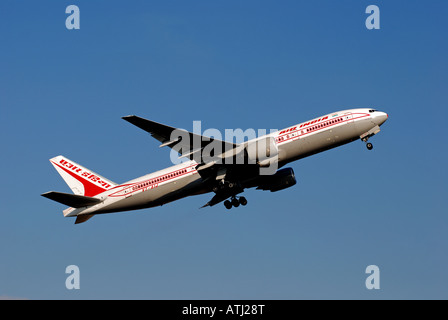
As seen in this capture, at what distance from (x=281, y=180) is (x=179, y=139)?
1213cm

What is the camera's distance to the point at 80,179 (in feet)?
178

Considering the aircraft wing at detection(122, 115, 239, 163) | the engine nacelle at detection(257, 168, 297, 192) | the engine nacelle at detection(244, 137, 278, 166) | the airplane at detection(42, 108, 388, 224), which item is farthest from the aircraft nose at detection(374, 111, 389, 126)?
the aircraft wing at detection(122, 115, 239, 163)

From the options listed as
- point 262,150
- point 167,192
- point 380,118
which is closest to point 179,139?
point 262,150

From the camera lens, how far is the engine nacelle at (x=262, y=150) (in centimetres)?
4669

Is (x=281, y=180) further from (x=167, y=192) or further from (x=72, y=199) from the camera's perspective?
(x=72, y=199)

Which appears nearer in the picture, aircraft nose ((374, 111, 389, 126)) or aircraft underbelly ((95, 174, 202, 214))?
aircraft nose ((374, 111, 389, 126))

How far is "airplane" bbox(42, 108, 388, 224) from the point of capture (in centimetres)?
4688

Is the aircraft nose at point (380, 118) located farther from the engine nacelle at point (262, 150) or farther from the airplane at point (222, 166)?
the engine nacelle at point (262, 150)

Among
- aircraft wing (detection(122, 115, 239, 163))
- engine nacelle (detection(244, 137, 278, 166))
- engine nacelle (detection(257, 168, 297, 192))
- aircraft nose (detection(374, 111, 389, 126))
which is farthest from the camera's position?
engine nacelle (detection(257, 168, 297, 192))

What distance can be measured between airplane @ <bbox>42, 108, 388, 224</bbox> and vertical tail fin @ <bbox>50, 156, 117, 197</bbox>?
12 centimetres

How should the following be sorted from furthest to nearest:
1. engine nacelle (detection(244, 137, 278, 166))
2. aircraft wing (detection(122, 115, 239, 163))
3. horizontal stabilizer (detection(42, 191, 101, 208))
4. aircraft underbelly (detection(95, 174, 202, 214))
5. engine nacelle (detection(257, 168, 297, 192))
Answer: engine nacelle (detection(257, 168, 297, 192)), aircraft underbelly (detection(95, 174, 202, 214)), horizontal stabilizer (detection(42, 191, 101, 208)), engine nacelle (detection(244, 137, 278, 166)), aircraft wing (detection(122, 115, 239, 163))

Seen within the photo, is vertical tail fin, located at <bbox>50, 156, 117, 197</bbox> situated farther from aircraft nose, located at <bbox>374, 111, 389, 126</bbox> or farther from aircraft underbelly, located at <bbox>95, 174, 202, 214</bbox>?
aircraft nose, located at <bbox>374, 111, 389, 126</bbox>
